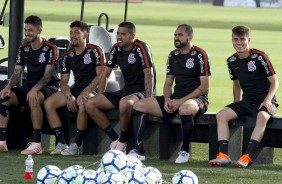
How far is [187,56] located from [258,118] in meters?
1.12

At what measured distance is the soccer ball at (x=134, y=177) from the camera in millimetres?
7344

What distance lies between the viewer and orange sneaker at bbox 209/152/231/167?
10008 millimetres

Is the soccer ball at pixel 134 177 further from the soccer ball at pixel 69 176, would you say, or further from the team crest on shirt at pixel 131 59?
the team crest on shirt at pixel 131 59

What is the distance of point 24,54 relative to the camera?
37.8 feet

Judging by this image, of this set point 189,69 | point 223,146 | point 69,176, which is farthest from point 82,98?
point 69,176

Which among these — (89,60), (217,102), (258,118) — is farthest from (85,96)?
(217,102)

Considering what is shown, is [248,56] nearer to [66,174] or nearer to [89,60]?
[89,60]

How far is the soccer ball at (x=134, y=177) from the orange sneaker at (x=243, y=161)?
8.78 ft

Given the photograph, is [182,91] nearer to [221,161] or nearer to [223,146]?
[223,146]

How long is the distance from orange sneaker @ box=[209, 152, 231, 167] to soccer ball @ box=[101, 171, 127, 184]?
283 cm

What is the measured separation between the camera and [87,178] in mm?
7438

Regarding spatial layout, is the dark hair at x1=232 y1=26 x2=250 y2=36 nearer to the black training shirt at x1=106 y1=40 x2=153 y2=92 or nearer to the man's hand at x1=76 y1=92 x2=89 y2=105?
the black training shirt at x1=106 y1=40 x2=153 y2=92

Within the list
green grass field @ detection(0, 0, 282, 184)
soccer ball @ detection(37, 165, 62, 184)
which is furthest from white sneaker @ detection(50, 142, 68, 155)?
soccer ball @ detection(37, 165, 62, 184)

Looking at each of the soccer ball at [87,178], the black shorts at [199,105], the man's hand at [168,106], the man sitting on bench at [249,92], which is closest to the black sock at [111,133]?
the black shorts at [199,105]
